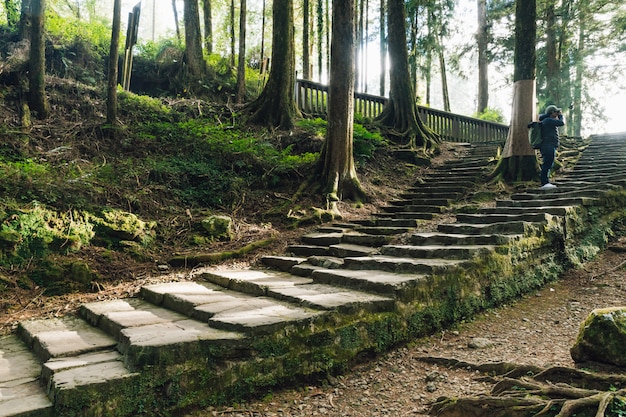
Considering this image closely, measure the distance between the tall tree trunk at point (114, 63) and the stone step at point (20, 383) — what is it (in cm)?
586

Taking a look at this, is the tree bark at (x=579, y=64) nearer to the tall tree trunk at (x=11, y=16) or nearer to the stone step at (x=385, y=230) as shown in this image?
the stone step at (x=385, y=230)

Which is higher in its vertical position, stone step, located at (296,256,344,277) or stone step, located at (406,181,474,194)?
stone step, located at (406,181,474,194)

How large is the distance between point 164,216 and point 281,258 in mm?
2140

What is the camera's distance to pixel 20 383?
295cm

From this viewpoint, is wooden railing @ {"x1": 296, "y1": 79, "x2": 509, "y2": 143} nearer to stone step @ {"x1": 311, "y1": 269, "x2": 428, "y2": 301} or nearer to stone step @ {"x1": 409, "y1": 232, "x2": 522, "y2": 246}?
stone step @ {"x1": 409, "y1": 232, "x2": 522, "y2": 246}

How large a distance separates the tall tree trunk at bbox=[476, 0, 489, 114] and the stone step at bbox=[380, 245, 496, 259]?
58.2 ft

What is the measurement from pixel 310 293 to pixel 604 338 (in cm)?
245

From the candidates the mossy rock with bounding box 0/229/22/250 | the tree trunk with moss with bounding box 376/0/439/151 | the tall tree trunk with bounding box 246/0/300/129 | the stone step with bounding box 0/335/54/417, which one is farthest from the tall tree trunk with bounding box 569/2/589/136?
the stone step with bounding box 0/335/54/417

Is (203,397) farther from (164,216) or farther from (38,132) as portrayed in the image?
(38,132)

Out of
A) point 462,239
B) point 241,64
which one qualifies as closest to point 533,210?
point 462,239

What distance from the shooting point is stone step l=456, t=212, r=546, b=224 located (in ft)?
19.4

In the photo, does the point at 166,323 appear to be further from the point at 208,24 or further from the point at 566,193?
the point at 208,24

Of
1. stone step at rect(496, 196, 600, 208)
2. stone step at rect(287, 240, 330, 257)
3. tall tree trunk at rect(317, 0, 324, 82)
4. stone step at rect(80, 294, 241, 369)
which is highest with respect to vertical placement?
tall tree trunk at rect(317, 0, 324, 82)

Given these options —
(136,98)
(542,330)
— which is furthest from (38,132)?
(542,330)
